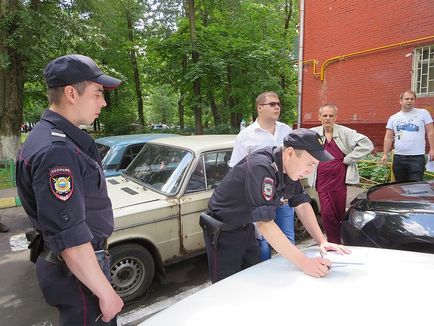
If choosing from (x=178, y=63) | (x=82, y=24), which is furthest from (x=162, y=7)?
(x=82, y=24)

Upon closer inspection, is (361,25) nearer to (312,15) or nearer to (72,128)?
(312,15)

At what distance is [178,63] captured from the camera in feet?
47.3

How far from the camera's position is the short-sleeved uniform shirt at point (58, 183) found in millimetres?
1400

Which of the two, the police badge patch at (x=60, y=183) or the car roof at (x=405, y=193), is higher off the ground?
the police badge patch at (x=60, y=183)

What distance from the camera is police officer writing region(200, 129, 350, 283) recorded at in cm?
181

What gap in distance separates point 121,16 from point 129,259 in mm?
18482

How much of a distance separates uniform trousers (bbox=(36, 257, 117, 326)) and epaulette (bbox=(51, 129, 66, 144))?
0.60 metres

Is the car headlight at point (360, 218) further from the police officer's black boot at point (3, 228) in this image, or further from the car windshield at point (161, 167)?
the police officer's black boot at point (3, 228)

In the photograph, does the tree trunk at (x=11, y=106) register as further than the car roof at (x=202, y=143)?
Yes

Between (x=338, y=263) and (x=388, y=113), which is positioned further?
(x=388, y=113)

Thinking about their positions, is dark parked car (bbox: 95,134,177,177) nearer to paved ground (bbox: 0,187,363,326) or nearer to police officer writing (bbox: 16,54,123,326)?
paved ground (bbox: 0,187,363,326)

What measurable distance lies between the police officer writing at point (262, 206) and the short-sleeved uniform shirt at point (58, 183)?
870 mm

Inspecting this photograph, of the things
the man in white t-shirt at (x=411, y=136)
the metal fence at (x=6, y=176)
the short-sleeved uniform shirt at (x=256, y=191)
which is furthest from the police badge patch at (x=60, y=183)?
the metal fence at (x=6, y=176)

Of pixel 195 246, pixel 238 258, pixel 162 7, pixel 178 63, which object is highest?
pixel 162 7
